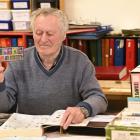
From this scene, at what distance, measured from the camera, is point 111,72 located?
108 inches

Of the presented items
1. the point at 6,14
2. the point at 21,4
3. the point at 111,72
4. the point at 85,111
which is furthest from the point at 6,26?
the point at 85,111

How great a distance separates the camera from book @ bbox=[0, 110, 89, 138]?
140cm

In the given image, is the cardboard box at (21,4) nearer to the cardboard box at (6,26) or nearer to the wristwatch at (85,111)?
the cardboard box at (6,26)

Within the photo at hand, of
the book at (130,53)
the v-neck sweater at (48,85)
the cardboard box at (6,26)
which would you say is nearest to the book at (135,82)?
the v-neck sweater at (48,85)

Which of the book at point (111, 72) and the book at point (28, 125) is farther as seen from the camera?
the book at point (111, 72)

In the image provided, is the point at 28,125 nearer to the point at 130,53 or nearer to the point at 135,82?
the point at 135,82

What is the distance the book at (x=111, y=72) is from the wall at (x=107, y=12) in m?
0.48

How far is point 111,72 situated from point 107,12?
69cm

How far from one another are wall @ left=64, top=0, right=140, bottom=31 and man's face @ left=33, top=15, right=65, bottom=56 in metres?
1.25

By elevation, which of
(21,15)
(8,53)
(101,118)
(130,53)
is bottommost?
(101,118)

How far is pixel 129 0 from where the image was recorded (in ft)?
10.2

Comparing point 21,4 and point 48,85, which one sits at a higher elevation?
point 21,4

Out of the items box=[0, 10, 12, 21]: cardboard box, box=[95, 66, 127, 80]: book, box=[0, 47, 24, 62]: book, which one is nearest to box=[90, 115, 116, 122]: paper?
box=[0, 47, 24, 62]: book

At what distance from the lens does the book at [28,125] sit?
140 centimetres
